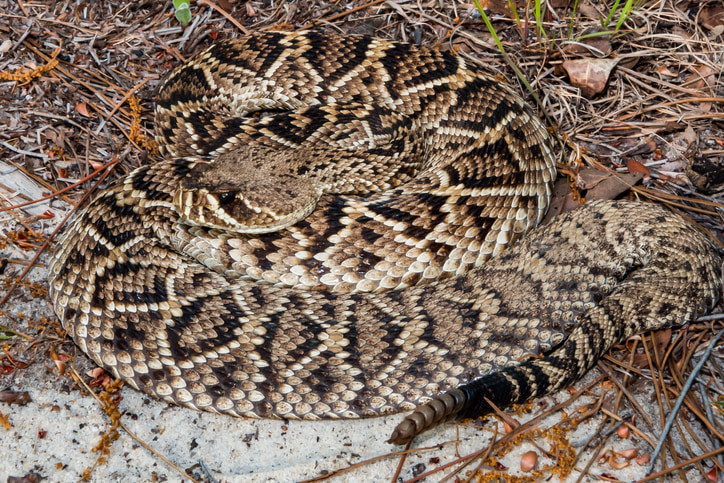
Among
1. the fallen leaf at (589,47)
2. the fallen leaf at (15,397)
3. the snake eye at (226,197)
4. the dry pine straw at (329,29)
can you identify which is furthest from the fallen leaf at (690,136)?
the fallen leaf at (15,397)

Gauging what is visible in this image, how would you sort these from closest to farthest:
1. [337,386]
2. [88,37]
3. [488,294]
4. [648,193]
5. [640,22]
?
[337,386] → [488,294] → [648,193] → [640,22] → [88,37]

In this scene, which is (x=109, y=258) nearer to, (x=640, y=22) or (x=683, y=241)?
(x=683, y=241)

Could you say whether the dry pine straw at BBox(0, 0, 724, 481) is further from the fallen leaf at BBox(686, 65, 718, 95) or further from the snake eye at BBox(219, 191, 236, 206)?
the snake eye at BBox(219, 191, 236, 206)

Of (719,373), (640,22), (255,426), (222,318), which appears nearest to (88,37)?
(222,318)

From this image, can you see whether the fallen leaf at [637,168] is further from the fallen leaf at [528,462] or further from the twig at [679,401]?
the fallen leaf at [528,462]

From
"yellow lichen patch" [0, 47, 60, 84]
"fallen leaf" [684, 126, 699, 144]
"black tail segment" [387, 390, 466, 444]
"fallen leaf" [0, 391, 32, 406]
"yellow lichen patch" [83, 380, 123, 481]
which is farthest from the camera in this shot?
"yellow lichen patch" [0, 47, 60, 84]

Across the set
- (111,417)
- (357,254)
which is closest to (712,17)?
(357,254)

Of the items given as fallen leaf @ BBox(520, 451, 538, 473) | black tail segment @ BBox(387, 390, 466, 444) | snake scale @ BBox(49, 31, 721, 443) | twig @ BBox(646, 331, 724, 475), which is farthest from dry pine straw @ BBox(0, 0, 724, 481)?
black tail segment @ BBox(387, 390, 466, 444)
